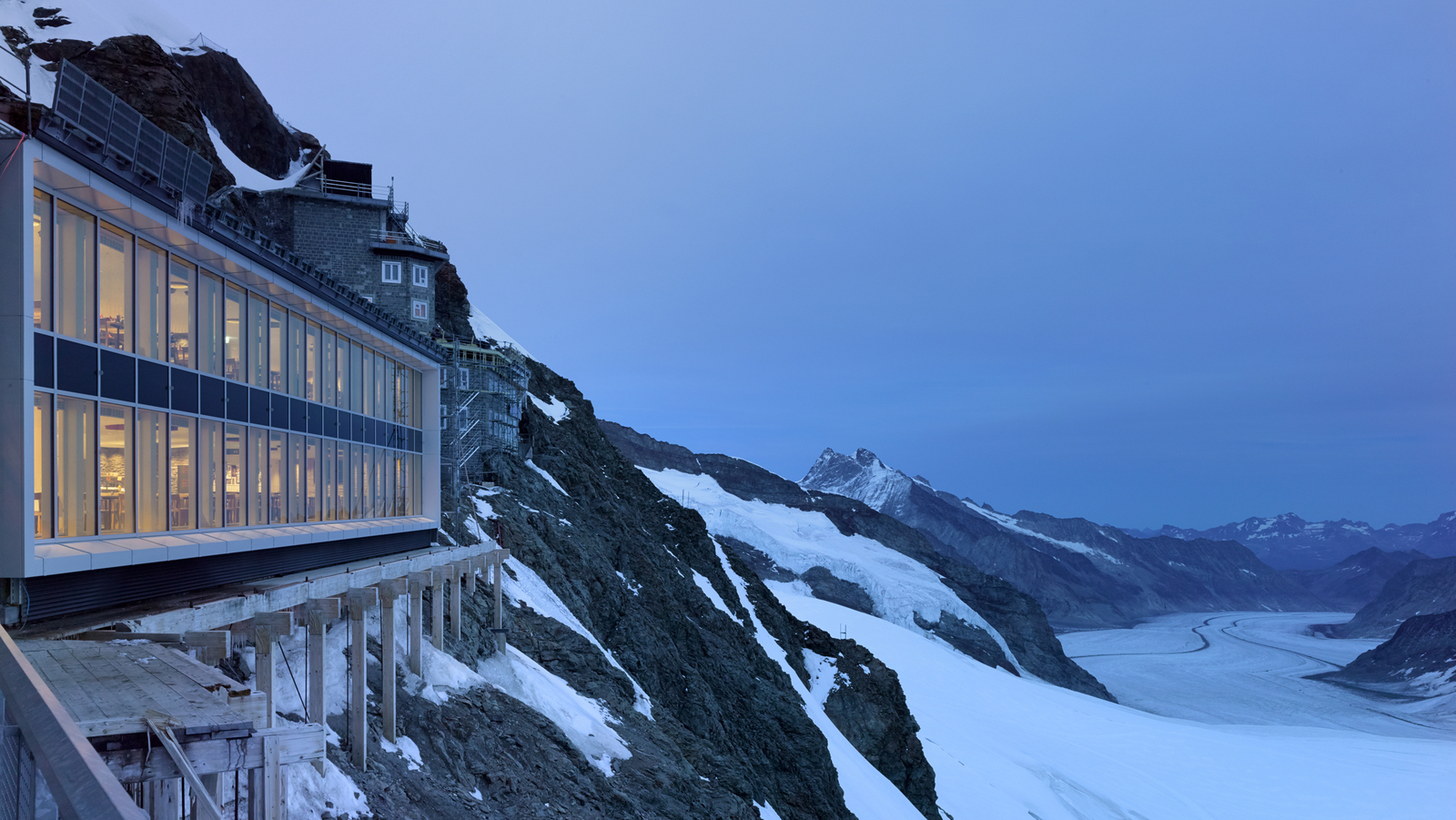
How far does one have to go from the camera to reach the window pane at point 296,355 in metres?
16.6

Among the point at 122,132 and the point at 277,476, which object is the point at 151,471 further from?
the point at 122,132

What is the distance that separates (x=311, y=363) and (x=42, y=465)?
733 centimetres

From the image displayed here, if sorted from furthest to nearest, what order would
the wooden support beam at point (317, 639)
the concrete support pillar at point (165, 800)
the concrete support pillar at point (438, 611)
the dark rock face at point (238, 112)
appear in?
the dark rock face at point (238, 112), the concrete support pillar at point (438, 611), the wooden support beam at point (317, 639), the concrete support pillar at point (165, 800)

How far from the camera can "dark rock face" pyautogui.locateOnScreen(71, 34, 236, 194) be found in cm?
4097

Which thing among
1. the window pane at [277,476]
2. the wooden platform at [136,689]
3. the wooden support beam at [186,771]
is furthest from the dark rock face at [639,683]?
the wooden support beam at [186,771]

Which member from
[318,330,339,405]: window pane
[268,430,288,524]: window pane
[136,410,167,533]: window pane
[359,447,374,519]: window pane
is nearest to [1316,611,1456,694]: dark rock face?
[359,447,374,519]: window pane

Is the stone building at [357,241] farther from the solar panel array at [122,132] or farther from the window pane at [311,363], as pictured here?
the solar panel array at [122,132]

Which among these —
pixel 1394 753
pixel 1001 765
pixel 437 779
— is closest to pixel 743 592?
pixel 1001 765

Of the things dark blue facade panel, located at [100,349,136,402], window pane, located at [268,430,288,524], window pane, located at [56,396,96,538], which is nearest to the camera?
window pane, located at [56,396,96,538]

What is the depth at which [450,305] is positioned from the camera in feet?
176

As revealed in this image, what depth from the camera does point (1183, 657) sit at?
159m

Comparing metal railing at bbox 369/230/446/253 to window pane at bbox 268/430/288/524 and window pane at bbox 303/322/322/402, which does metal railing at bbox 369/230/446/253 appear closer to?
window pane at bbox 303/322/322/402

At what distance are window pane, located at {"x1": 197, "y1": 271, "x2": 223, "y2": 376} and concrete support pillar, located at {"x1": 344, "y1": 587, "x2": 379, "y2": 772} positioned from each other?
414cm

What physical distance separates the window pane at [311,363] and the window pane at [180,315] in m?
3.83
